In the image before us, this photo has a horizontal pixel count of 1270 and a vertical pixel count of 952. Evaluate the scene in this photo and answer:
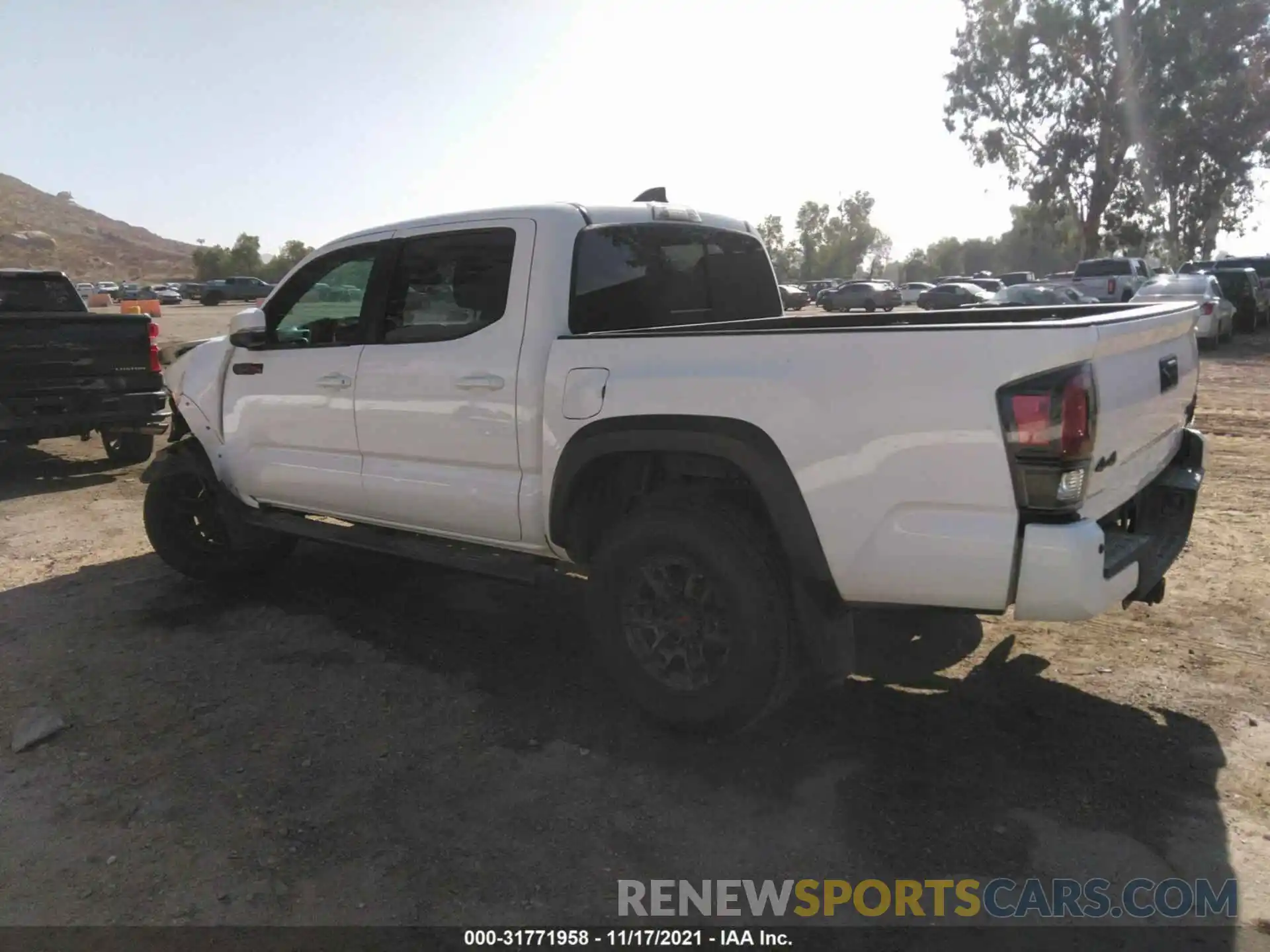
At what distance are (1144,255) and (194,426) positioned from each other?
59377 mm

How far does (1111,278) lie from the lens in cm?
2466

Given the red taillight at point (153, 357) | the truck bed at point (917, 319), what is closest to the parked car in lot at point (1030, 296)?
the red taillight at point (153, 357)

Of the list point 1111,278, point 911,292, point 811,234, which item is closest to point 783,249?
point 811,234

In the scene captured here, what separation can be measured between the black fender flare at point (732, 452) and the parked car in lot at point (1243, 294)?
85.1 ft

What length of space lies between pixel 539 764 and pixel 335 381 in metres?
2.23

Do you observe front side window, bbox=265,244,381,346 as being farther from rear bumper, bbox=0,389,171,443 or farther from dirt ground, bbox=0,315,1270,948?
rear bumper, bbox=0,389,171,443

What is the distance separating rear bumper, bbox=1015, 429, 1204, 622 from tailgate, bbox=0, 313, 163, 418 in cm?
849

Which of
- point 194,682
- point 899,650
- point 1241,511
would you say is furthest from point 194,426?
point 1241,511

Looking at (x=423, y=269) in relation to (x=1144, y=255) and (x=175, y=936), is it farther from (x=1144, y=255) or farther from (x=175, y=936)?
(x=1144, y=255)

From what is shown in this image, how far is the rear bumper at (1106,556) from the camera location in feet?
9.20

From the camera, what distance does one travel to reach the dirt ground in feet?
9.30

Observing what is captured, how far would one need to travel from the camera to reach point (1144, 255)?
178 ft

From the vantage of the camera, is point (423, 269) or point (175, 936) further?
point (423, 269)

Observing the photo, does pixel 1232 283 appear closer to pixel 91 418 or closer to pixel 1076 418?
pixel 91 418
